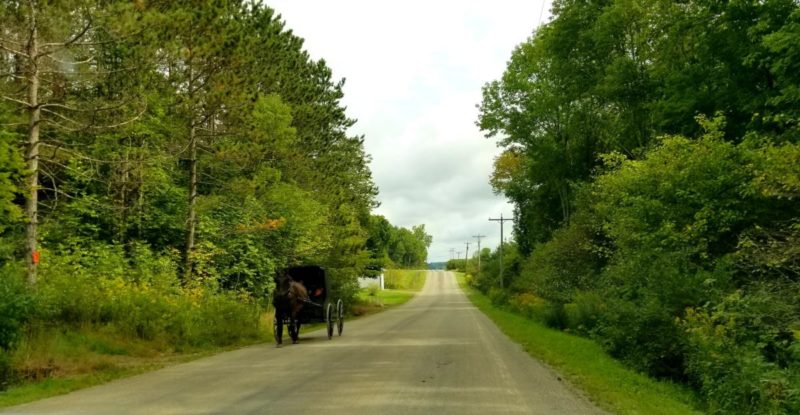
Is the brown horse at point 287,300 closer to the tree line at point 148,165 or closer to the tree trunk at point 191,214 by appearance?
the tree line at point 148,165

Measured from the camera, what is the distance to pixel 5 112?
16703mm

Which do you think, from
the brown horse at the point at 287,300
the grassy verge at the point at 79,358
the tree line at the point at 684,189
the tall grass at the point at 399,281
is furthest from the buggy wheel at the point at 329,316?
the tall grass at the point at 399,281

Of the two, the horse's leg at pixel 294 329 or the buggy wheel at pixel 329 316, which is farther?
the buggy wheel at pixel 329 316

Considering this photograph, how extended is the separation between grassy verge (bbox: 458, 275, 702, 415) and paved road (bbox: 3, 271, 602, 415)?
44cm

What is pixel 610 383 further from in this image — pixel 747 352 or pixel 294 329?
pixel 294 329

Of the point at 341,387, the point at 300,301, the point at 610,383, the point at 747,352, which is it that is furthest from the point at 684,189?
the point at 341,387

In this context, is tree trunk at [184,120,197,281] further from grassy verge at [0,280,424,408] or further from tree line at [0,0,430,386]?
grassy verge at [0,280,424,408]

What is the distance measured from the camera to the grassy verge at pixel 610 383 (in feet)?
29.9

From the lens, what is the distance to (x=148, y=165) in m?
21.0

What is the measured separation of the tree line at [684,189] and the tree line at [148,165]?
41.9 feet

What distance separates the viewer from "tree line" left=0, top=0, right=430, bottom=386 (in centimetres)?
1373

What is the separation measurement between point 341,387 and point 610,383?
482 cm

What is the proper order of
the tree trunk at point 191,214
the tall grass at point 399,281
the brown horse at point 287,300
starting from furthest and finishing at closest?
the tall grass at point 399,281, the tree trunk at point 191,214, the brown horse at point 287,300

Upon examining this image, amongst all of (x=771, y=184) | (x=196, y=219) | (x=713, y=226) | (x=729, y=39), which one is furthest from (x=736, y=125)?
(x=196, y=219)
